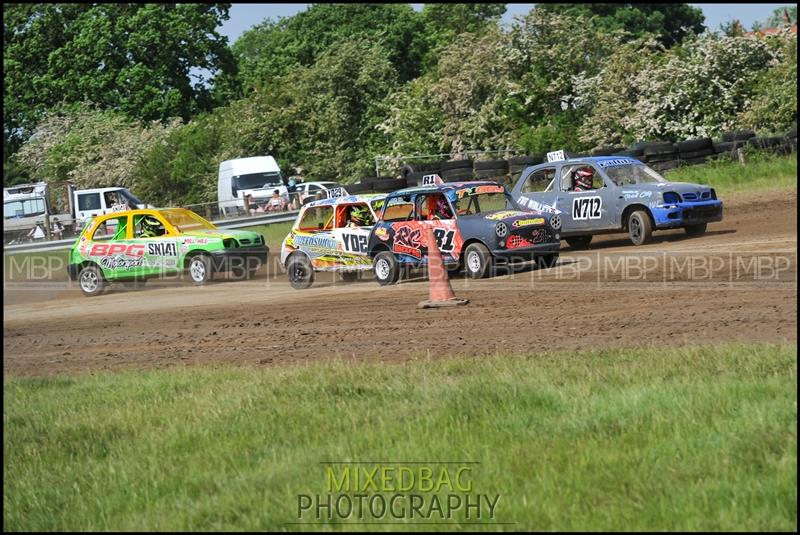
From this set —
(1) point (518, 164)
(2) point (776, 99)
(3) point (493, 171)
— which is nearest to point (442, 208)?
(1) point (518, 164)

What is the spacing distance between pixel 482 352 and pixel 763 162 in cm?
1552

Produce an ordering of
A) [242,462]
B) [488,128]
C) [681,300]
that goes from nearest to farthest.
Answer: [242,462]
[681,300]
[488,128]

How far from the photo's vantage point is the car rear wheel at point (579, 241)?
18.8m

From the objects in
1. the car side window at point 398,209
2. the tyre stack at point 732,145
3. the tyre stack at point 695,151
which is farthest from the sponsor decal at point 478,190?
the tyre stack at point 732,145

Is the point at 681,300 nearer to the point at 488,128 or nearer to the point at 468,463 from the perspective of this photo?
the point at 468,463

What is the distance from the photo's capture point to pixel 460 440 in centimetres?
667

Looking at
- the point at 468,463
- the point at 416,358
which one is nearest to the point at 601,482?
the point at 468,463

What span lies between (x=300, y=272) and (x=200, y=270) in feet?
9.31

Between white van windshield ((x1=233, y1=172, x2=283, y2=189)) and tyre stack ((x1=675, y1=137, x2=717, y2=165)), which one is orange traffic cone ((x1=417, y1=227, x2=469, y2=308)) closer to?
tyre stack ((x1=675, y1=137, x2=717, y2=165))

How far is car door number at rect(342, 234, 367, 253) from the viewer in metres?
17.0

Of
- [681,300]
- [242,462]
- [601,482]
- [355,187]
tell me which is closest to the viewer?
[601,482]

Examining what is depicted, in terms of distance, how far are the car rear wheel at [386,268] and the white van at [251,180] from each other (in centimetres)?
1830

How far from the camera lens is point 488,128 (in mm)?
35031

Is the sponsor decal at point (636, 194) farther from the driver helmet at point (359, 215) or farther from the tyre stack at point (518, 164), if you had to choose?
the tyre stack at point (518, 164)
